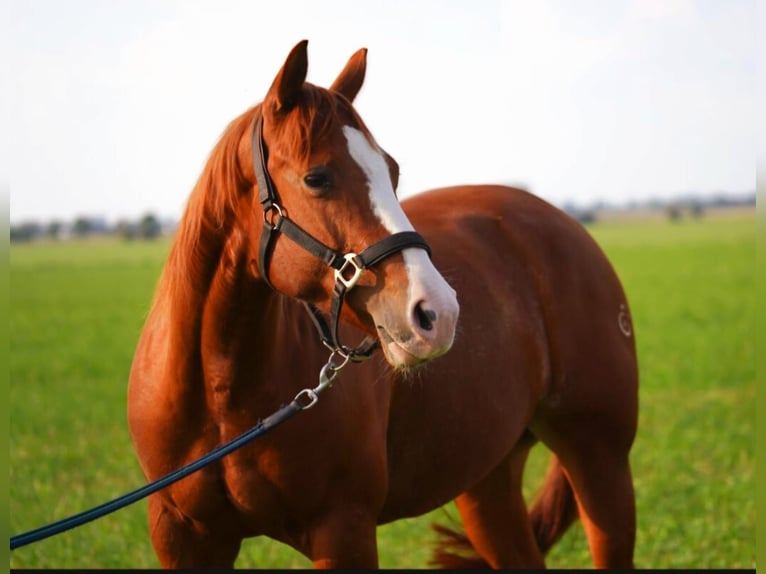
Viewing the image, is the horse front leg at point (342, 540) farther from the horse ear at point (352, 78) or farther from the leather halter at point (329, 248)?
the horse ear at point (352, 78)

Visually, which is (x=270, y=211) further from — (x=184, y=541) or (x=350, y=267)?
(x=184, y=541)

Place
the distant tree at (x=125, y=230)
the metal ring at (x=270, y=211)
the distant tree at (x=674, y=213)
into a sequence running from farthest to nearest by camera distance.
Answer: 1. the distant tree at (x=674, y=213)
2. the distant tree at (x=125, y=230)
3. the metal ring at (x=270, y=211)

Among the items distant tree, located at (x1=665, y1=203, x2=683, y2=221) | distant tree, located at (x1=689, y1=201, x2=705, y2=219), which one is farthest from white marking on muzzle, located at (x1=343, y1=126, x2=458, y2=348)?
distant tree, located at (x1=689, y1=201, x2=705, y2=219)

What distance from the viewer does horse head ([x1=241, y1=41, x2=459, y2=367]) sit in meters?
2.68

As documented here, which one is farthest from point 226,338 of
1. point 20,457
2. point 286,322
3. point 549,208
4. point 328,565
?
point 20,457

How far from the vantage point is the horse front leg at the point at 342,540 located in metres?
3.26

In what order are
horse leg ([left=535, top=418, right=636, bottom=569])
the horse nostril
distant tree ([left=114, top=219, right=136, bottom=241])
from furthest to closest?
distant tree ([left=114, top=219, right=136, bottom=241]) → horse leg ([left=535, top=418, right=636, bottom=569]) → the horse nostril

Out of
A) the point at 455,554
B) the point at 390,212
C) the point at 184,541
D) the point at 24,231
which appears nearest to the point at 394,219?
the point at 390,212

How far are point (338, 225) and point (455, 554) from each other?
106 inches

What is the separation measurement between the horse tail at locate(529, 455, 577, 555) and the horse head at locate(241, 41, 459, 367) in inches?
99.9

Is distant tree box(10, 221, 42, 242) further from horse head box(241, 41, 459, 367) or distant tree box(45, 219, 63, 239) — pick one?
horse head box(241, 41, 459, 367)

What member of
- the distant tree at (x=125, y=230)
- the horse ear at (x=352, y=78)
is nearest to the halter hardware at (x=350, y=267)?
the horse ear at (x=352, y=78)

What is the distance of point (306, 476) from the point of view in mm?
3203

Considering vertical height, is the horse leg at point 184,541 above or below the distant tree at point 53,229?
Answer: above
